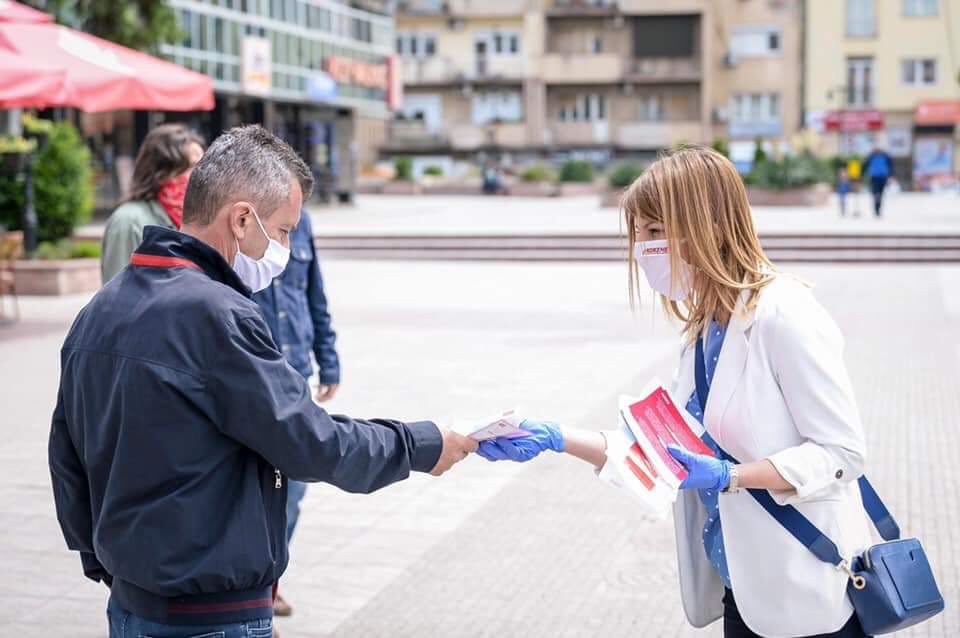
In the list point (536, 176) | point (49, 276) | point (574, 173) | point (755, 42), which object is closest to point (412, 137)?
point (574, 173)

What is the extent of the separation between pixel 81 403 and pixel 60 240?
17884 millimetres

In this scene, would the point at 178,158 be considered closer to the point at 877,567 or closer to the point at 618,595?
the point at 618,595

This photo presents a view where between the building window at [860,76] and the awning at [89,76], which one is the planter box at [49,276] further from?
the building window at [860,76]

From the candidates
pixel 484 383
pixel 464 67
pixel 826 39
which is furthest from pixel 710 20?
pixel 484 383

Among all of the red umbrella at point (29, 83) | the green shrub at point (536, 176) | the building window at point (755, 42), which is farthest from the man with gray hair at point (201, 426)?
the building window at point (755, 42)

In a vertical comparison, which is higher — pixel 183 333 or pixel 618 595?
pixel 183 333

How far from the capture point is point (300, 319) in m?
5.30

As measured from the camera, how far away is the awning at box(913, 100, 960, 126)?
198 ft

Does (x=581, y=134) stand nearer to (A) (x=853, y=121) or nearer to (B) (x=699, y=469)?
(A) (x=853, y=121)

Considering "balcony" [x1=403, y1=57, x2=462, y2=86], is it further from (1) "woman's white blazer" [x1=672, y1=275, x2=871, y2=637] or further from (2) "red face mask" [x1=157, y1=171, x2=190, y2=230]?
(1) "woman's white blazer" [x1=672, y1=275, x2=871, y2=637]

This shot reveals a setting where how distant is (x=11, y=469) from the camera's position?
7.41 m

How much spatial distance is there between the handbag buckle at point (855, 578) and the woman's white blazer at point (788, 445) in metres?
0.01

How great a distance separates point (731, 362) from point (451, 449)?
24.2 inches

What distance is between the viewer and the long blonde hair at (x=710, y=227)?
2.77 m
